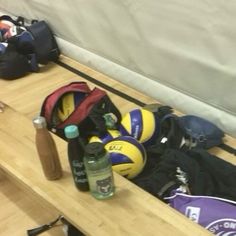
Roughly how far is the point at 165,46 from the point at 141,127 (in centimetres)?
41

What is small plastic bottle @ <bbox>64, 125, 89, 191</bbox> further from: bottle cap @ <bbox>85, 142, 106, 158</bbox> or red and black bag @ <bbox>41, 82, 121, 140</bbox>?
red and black bag @ <bbox>41, 82, 121, 140</bbox>

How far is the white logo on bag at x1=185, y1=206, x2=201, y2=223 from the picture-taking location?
4.73 ft

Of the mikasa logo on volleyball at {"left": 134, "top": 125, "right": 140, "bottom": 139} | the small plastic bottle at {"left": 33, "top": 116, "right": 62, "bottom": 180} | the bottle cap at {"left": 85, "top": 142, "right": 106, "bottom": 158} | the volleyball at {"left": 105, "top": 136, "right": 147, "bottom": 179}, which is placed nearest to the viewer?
the bottle cap at {"left": 85, "top": 142, "right": 106, "bottom": 158}

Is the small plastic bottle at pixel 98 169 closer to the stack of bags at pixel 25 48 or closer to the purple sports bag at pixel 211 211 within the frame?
the purple sports bag at pixel 211 211

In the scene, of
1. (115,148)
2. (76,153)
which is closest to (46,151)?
(76,153)

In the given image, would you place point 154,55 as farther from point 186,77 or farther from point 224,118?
point 224,118

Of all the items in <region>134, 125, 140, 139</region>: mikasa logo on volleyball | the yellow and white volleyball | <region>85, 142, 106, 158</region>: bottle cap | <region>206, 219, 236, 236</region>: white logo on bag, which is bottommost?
<region>206, 219, 236, 236</region>: white logo on bag

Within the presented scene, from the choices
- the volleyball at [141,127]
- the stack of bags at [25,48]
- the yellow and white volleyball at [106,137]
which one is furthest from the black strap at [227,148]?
the stack of bags at [25,48]

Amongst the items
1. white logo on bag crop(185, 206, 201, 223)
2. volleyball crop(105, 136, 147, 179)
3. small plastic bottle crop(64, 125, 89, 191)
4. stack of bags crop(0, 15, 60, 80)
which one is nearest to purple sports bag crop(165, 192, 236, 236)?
white logo on bag crop(185, 206, 201, 223)

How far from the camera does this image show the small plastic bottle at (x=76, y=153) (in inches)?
52.4

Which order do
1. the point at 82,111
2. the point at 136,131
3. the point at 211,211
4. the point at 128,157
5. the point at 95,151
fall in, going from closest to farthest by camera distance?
the point at 95,151 < the point at 211,211 < the point at 128,157 < the point at 136,131 < the point at 82,111

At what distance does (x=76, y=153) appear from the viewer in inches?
53.9

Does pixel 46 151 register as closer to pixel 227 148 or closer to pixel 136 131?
pixel 136 131

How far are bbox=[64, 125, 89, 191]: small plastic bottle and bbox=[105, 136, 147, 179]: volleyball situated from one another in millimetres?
207
